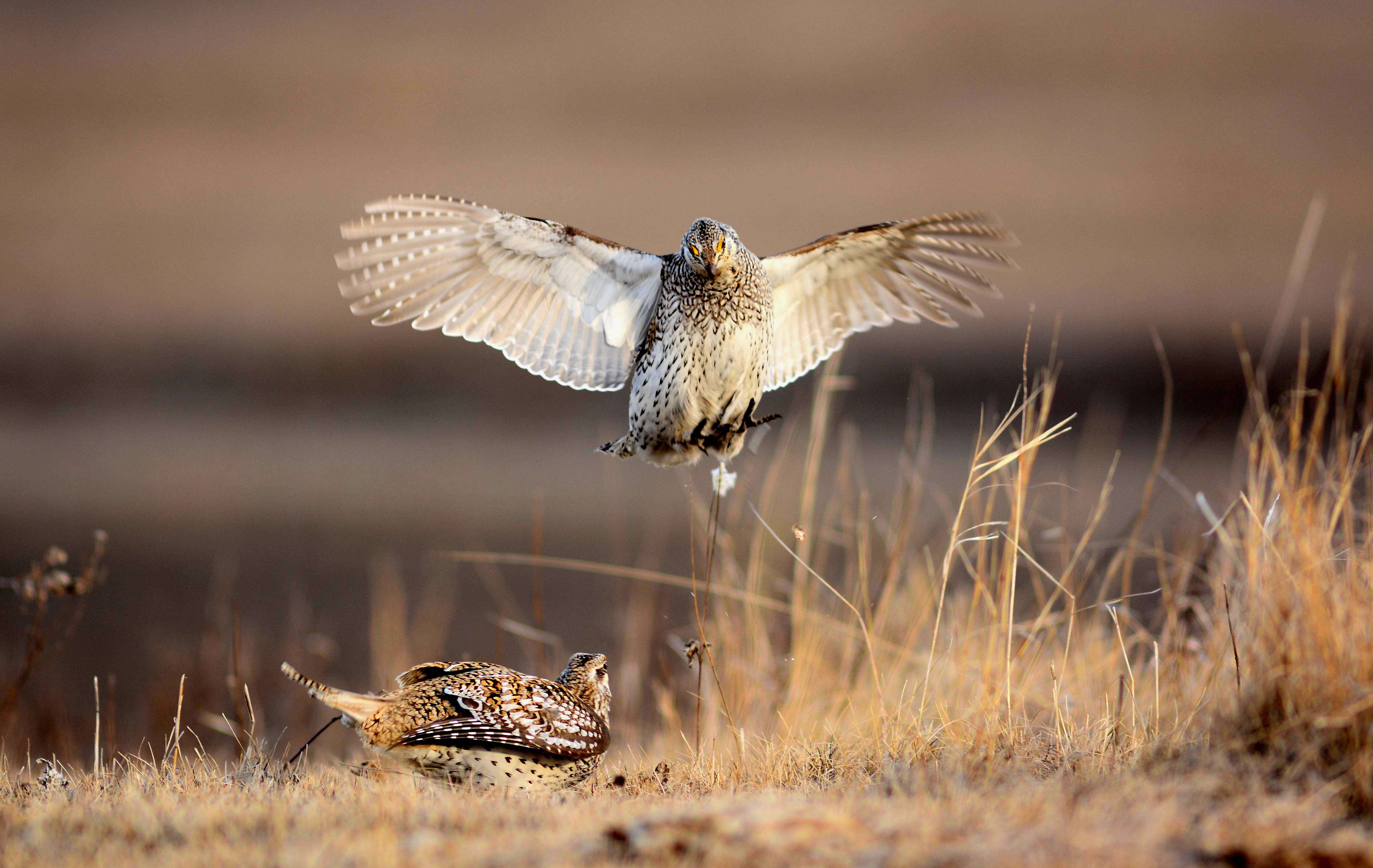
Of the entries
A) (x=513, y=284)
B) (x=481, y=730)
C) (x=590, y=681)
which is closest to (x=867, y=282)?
(x=513, y=284)

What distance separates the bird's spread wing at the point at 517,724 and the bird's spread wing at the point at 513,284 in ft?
5.79

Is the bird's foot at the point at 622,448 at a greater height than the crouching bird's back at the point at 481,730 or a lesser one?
greater

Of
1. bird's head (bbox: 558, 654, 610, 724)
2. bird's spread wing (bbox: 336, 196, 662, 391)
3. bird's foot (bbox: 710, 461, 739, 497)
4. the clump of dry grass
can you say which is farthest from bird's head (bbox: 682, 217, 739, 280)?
the clump of dry grass

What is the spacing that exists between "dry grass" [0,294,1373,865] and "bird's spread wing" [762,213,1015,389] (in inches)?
9.2

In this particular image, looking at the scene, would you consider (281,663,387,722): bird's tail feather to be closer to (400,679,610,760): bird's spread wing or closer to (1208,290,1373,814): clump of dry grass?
(400,679,610,760): bird's spread wing

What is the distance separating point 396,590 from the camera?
8641 mm

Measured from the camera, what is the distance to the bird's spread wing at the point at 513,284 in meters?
4.83

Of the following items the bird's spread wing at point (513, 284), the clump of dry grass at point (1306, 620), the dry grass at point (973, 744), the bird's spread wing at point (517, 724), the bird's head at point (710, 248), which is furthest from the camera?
the bird's spread wing at point (513, 284)

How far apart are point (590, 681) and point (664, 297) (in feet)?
5.66

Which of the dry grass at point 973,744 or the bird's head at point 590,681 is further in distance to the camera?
the bird's head at point 590,681

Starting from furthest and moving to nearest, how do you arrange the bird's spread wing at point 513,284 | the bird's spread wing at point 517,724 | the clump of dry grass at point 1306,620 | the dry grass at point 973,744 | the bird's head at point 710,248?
the bird's spread wing at point 513,284, the bird's head at point 710,248, the bird's spread wing at point 517,724, the clump of dry grass at point 1306,620, the dry grass at point 973,744

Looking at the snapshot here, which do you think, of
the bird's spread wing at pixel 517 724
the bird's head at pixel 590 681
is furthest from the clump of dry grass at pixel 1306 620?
the bird's head at pixel 590 681

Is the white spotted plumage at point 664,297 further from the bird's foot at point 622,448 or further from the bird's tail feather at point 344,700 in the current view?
the bird's tail feather at point 344,700

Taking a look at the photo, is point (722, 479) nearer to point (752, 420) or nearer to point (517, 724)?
point (752, 420)
